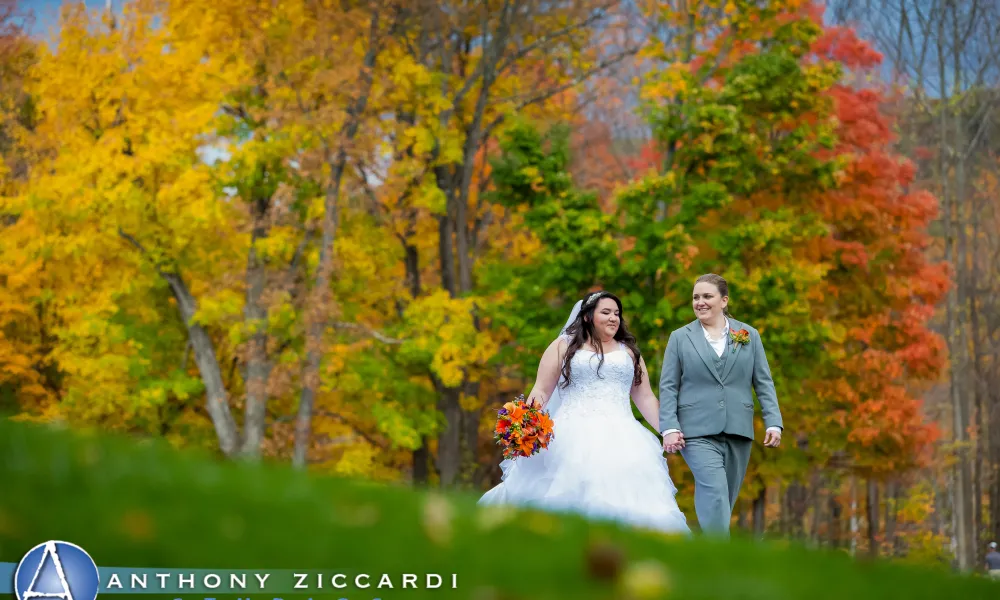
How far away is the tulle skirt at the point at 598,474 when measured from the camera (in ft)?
29.2

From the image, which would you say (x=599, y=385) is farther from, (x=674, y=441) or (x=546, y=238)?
(x=546, y=238)

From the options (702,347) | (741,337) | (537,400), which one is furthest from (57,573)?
(537,400)

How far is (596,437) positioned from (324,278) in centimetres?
1275

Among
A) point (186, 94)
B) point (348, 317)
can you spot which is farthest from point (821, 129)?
point (186, 94)

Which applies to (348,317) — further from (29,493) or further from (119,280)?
(29,493)

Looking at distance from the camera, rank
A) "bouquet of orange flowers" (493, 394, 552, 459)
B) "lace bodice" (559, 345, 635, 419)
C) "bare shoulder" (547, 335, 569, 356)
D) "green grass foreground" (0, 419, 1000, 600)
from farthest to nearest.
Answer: "bare shoulder" (547, 335, 569, 356) → "lace bodice" (559, 345, 635, 419) → "bouquet of orange flowers" (493, 394, 552, 459) → "green grass foreground" (0, 419, 1000, 600)

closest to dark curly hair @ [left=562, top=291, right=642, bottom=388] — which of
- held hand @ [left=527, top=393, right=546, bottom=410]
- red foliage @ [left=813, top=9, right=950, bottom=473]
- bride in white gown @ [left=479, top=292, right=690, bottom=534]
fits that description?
bride in white gown @ [left=479, top=292, right=690, bottom=534]

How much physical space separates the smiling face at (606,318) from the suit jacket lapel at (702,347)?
3.26 ft

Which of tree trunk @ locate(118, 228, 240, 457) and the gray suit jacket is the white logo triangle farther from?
tree trunk @ locate(118, 228, 240, 457)

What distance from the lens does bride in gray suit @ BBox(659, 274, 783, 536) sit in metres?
8.47

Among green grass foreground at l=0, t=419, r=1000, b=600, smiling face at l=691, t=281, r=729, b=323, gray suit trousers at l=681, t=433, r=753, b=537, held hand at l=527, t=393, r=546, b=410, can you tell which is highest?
smiling face at l=691, t=281, r=729, b=323

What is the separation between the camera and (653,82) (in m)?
20.5

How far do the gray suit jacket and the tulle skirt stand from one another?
1.81 feet

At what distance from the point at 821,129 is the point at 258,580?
1871 cm
